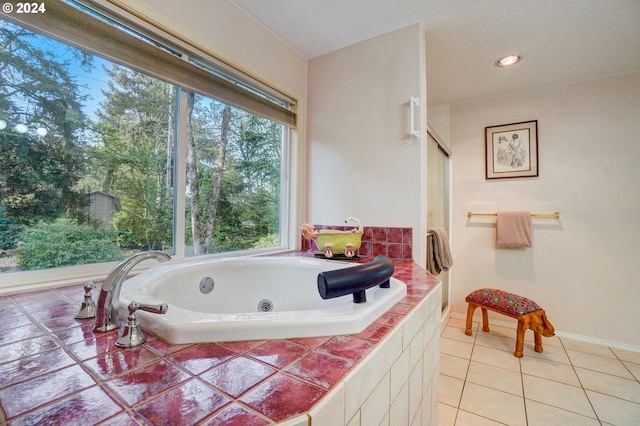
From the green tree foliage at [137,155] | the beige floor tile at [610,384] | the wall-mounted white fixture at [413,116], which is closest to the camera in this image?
the green tree foliage at [137,155]

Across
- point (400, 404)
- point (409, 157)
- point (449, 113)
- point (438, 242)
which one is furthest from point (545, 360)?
point (449, 113)

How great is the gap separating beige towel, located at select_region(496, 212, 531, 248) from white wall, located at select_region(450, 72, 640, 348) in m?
0.10

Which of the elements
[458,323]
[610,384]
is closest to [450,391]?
[610,384]

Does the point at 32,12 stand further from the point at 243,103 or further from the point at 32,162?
the point at 243,103

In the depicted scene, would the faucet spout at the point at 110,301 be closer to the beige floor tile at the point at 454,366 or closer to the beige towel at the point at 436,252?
the beige towel at the point at 436,252

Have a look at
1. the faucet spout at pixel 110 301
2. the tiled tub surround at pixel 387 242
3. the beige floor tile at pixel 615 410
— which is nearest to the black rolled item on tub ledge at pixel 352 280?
the faucet spout at pixel 110 301

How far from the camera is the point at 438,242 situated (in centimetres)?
200

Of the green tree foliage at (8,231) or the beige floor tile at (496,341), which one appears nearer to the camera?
the green tree foliage at (8,231)

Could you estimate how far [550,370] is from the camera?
179cm

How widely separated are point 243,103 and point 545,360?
276cm

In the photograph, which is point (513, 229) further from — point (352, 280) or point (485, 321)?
point (352, 280)

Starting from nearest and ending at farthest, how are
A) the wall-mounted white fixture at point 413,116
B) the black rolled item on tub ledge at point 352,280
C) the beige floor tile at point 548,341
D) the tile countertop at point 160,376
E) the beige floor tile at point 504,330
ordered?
the tile countertop at point 160,376, the black rolled item on tub ledge at point 352,280, the wall-mounted white fixture at point 413,116, the beige floor tile at point 548,341, the beige floor tile at point 504,330

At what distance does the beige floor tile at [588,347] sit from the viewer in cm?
203

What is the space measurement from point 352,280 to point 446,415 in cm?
125
